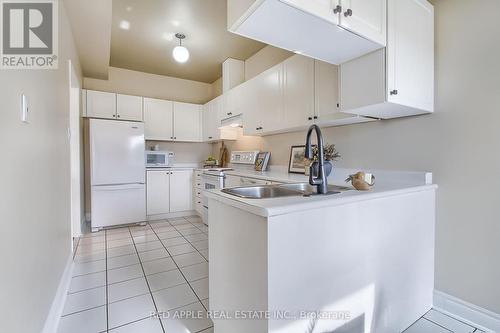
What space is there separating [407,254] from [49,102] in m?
2.63

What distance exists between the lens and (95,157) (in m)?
3.63

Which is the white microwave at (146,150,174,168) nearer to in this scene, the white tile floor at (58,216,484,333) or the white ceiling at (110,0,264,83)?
the white tile floor at (58,216,484,333)

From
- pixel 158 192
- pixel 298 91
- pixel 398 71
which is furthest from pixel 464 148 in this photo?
pixel 158 192

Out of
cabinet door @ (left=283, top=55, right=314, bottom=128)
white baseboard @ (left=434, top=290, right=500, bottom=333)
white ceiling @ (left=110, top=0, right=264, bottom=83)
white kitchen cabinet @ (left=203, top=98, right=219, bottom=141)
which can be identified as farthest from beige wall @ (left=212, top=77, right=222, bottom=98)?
white baseboard @ (left=434, top=290, right=500, bottom=333)

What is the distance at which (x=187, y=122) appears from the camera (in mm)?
4703

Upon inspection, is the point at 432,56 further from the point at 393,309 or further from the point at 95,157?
the point at 95,157

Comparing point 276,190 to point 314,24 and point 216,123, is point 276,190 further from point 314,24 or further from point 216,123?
point 216,123

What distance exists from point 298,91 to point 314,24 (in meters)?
1.16

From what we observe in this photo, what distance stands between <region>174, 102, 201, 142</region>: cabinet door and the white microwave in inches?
17.2

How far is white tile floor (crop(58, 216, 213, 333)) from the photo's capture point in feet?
5.32

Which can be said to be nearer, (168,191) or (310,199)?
(310,199)

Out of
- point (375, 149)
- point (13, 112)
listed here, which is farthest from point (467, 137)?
point (13, 112)

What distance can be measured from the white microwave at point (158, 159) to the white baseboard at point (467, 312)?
159 inches

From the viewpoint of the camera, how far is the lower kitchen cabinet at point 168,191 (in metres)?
4.17
